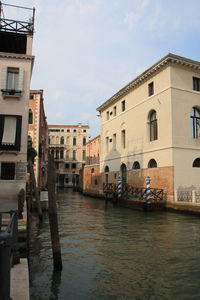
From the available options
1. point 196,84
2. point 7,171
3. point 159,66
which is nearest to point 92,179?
point 159,66

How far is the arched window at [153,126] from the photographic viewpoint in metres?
19.4

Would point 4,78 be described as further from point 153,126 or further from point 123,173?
point 123,173

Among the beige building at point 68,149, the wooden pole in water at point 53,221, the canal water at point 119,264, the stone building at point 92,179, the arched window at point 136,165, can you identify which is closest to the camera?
the canal water at point 119,264

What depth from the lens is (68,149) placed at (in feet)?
175

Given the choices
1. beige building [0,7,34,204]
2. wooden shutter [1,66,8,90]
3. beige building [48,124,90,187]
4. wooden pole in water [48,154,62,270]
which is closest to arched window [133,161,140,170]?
beige building [0,7,34,204]

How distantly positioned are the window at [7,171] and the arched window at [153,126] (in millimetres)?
10138

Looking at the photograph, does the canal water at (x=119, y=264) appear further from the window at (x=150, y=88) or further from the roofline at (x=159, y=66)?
the window at (x=150, y=88)

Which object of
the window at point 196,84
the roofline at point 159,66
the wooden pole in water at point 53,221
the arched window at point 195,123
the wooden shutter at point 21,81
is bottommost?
the wooden pole in water at point 53,221

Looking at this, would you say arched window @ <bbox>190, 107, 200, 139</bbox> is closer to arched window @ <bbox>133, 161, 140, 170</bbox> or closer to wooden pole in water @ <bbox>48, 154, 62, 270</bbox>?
arched window @ <bbox>133, 161, 140, 170</bbox>

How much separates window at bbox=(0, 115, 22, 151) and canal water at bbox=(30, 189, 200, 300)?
5486 millimetres

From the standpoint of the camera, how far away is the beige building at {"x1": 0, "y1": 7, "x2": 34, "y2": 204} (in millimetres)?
14133

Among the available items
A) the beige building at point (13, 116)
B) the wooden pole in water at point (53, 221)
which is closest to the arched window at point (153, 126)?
the beige building at point (13, 116)

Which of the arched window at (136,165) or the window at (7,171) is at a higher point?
the arched window at (136,165)

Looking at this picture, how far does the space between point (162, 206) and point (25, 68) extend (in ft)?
37.1
